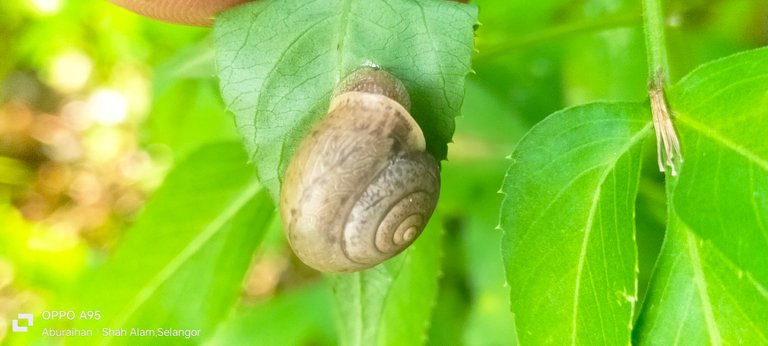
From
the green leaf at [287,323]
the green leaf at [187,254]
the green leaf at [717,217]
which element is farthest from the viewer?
the green leaf at [287,323]

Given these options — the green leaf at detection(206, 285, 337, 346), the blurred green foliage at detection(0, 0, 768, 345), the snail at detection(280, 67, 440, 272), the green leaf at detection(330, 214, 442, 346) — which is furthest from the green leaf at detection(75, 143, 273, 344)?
the green leaf at detection(206, 285, 337, 346)

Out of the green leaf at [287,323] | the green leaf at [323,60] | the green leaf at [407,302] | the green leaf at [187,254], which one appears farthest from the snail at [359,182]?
the green leaf at [287,323]

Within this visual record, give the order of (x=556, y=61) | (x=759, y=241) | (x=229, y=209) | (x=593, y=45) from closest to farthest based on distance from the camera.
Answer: (x=759, y=241) < (x=229, y=209) < (x=593, y=45) < (x=556, y=61)

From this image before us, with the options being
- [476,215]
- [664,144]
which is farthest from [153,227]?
[664,144]

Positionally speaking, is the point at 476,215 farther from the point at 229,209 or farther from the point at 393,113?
the point at 393,113

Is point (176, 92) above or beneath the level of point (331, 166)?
above

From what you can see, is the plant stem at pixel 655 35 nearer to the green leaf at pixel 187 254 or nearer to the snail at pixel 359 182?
the snail at pixel 359 182

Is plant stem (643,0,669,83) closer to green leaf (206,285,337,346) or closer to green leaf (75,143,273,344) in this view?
green leaf (75,143,273,344)
